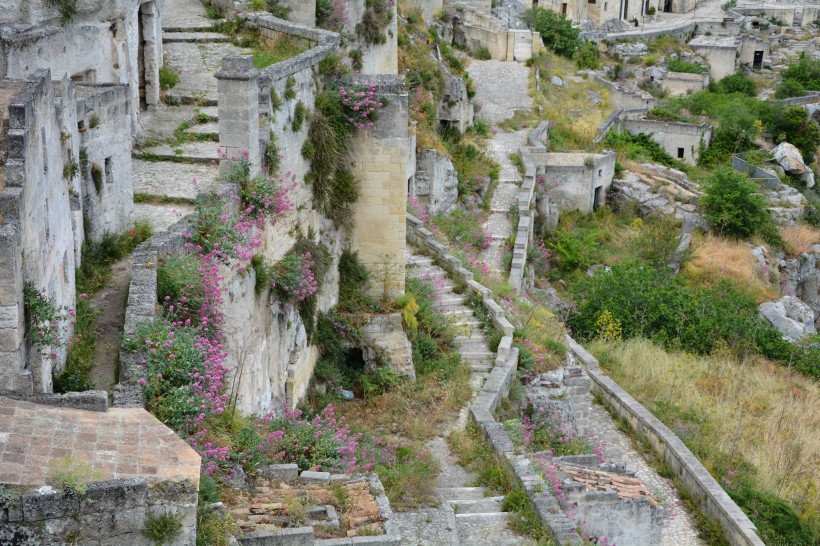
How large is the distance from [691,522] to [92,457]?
10511 mm

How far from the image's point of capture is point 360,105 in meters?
14.5

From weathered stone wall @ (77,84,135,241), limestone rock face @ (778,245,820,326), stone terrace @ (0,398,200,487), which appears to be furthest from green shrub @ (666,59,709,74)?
stone terrace @ (0,398,200,487)

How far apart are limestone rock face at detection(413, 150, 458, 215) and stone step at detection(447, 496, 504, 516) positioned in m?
12.3

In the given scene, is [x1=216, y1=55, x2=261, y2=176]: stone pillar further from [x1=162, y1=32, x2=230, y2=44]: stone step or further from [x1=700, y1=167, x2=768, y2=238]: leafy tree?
[x1=700, y1=167, x2=768, y2=238]: leafy tree

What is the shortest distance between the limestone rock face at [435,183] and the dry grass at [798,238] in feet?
39.2

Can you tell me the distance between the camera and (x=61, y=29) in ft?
43.0

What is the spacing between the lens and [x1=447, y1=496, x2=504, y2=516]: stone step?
11664mm

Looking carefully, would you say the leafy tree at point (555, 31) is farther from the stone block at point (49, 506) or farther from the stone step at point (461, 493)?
the stone block at point (49, 506)

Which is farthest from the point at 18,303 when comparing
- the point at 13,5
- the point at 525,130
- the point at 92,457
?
the point at 525,130

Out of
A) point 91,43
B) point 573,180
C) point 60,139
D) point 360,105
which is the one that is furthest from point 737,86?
point 60,139

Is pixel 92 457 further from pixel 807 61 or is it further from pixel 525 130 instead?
pixel 807 61

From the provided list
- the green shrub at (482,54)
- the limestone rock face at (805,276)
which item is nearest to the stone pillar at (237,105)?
the limestone rock face at (805,276)

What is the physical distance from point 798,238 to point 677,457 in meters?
18.0

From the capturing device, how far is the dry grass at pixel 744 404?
16859 mm
